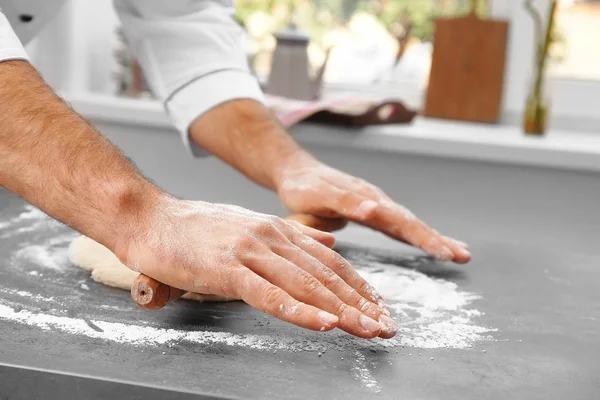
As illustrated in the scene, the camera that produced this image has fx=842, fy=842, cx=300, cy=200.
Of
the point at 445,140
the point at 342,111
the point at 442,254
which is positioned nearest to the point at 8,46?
the point at 442,254

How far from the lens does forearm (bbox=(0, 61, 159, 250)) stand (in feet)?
2.98

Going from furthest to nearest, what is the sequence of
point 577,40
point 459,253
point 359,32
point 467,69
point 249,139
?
1. point 359,32
2. point 577,40
3. point 467,69
4. point 249,139
5. point 459,253

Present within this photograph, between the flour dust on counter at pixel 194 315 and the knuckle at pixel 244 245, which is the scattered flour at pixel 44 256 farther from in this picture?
the knuckle at pixel 244 245

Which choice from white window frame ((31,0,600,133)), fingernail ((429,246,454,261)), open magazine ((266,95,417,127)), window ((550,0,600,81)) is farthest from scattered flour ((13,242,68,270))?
window ((550,0,600,81))

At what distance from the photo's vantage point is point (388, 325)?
0.84m

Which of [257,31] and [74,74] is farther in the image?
[257,31]

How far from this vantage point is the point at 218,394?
67cm

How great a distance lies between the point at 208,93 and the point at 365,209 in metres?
0.39

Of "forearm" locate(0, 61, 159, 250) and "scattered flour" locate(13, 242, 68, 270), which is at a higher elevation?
"forearm" locate(0, 61, 159, 250)

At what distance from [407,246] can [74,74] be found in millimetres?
1587

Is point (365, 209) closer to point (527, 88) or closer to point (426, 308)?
point (426, 308)

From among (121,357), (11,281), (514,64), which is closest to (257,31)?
(514,64)

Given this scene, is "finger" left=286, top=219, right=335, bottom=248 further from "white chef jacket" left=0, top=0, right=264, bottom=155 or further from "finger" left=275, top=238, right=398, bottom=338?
"white chef jacket" left=0, top=0, right=264, bottom=155

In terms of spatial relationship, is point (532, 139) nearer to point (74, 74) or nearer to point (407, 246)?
point (407, 246)
